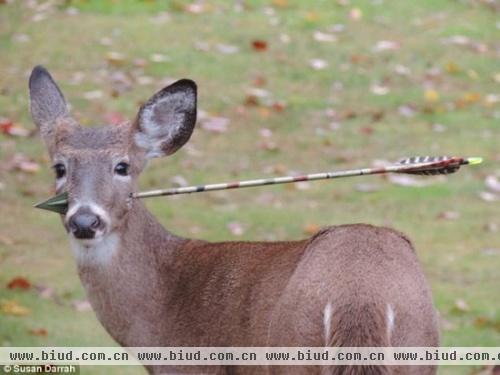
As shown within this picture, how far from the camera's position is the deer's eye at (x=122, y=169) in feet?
18.5

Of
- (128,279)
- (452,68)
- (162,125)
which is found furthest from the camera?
(452,68)

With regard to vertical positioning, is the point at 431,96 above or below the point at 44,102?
below

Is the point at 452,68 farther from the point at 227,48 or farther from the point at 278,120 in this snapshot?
the point at 278,120

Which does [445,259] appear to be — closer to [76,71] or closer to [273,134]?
[273,134]

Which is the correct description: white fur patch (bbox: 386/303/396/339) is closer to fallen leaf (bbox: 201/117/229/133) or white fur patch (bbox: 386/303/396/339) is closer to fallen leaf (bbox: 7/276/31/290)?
fallen leaf (bbox: 7/276/31/290)

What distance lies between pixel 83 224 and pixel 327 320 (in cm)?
126

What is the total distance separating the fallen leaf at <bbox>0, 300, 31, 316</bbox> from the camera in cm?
833

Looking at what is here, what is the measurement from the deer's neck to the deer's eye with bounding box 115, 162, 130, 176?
0.21 metres

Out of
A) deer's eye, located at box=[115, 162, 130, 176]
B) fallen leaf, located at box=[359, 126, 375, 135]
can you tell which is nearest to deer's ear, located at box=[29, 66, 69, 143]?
deer's eye, located at box=[115, 162, 130, 176]

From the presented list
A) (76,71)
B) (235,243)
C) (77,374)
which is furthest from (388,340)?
(76,71)

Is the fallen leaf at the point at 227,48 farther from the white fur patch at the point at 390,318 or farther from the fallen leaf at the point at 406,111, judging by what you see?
the white fur patch at the point at 390,318

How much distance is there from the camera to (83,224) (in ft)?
17.4

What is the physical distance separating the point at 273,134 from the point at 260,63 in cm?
200

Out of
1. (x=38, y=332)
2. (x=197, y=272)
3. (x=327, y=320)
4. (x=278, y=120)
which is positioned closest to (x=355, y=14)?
(x=278, y=120)
